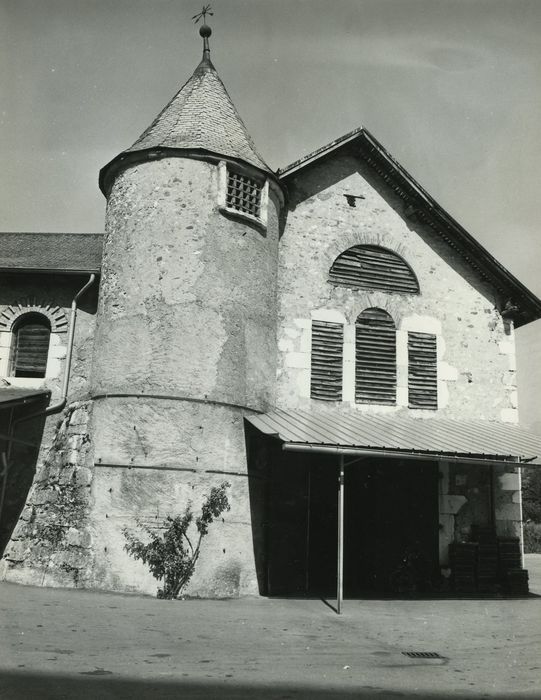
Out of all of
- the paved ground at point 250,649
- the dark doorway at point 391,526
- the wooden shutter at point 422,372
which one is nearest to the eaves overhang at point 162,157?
the wooden shutter at point 422,372

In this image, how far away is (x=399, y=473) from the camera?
12867 millimetres

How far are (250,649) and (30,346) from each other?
8254 mm

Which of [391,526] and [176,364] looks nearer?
[176,364]

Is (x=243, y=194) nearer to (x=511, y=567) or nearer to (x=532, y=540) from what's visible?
(x=511, y=567)

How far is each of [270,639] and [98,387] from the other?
5.47 metres

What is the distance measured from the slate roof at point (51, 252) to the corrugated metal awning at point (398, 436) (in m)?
4.80

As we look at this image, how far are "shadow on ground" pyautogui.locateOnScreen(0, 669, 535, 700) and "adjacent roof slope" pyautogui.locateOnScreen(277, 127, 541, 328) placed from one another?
412 inches

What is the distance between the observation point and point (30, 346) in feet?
42.8

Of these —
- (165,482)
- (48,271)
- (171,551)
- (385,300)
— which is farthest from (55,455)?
(385,300)

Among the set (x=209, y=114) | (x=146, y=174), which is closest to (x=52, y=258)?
(x=146, y=174)

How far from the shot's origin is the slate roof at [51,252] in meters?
12.7

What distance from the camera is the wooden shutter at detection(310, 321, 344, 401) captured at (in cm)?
1290

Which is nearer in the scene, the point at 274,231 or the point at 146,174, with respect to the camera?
the point at 146,174

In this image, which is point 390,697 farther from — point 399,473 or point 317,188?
point 317,188
